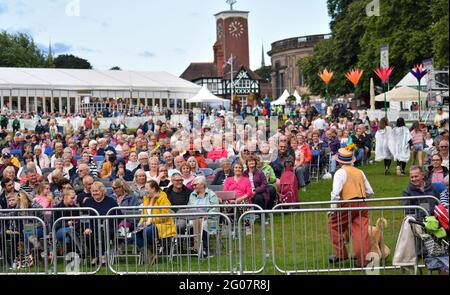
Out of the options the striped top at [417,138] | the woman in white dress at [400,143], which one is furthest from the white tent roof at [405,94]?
the woman in white dress at [400,143]

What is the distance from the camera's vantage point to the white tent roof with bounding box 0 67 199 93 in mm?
44406

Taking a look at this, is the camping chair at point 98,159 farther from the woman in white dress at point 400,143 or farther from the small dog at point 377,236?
the small dog at point 377,236

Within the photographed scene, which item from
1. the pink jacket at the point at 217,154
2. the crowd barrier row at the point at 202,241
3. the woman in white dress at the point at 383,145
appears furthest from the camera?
the woman in white dress at the point at 383,145

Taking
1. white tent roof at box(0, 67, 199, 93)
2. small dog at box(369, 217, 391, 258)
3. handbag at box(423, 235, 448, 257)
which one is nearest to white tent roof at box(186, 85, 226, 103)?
white tent roof at box(0, 67, 199, 93)

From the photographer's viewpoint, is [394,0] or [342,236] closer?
[342,236]

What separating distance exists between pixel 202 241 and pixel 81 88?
3826cm

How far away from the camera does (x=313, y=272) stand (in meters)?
9.03

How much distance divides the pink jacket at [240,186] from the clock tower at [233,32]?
2723 mm

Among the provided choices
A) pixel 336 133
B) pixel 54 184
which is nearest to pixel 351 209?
pixel 54 184

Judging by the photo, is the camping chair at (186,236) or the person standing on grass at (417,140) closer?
the camping chair at (186,236)

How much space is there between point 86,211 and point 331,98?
57.6m

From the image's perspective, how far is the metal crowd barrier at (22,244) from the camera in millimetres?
9844

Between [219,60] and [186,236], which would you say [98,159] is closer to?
[186,236]
